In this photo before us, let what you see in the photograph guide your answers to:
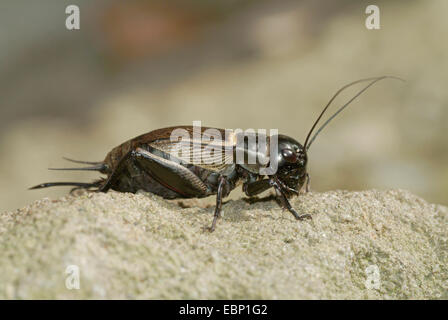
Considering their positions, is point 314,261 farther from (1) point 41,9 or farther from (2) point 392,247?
(1) point 41,9

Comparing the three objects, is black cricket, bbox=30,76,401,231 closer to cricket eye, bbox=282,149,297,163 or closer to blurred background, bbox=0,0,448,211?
cricket eye, bbox=282,149,297,163

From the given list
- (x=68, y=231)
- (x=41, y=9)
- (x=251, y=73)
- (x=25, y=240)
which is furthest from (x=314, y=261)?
(x=41, y=9)

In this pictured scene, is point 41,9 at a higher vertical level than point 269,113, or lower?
higher

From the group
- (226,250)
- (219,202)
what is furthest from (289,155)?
(226,250)

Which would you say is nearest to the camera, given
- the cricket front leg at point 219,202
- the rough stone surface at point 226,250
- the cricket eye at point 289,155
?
the rough stone surface at point 226,250

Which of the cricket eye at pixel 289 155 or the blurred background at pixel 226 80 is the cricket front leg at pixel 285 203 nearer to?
the cricket eye at pixel 289 155

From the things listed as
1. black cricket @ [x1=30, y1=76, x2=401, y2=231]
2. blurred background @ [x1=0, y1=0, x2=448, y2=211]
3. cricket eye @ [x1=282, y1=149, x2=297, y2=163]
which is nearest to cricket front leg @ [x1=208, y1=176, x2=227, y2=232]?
black cricket @ [x1=30, y1=76, x2=401, y2=231]

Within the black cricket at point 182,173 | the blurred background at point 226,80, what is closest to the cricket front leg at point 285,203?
the black cricket at point 182,173
